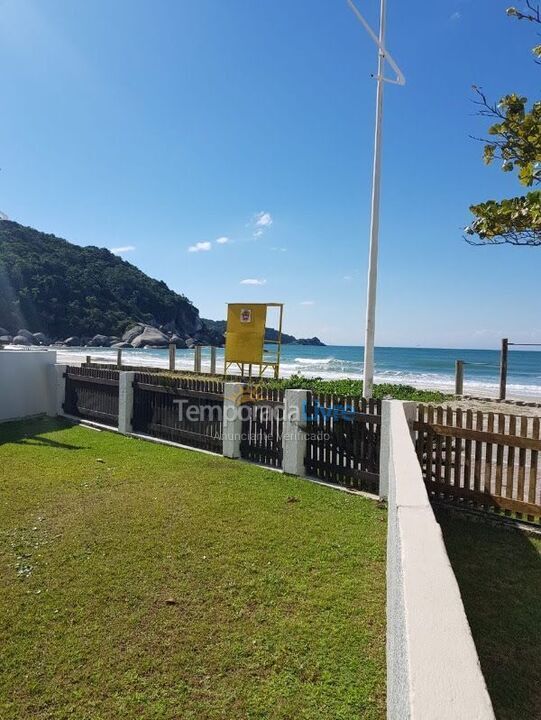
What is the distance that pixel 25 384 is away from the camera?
444 inches

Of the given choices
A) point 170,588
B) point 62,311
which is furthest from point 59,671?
point 62,311

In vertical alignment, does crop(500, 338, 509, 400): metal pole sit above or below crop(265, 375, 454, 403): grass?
above

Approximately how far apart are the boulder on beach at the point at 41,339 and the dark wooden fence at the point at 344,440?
80.7 m

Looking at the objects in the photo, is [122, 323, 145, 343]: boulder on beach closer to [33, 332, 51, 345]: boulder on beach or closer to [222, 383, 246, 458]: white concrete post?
[33, 332, 51, 345]: boulder on beach

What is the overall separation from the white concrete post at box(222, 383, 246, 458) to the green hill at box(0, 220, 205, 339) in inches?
3365

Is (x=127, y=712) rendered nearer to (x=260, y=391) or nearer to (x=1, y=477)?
(x=1, y=477)

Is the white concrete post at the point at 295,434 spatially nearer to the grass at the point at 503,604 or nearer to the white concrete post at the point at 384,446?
the white concrete post at the point at 384,446

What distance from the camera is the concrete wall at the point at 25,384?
426 inches

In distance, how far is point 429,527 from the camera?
2.35m

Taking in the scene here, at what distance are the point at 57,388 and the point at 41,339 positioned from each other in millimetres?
76434

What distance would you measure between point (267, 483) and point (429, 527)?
420cm

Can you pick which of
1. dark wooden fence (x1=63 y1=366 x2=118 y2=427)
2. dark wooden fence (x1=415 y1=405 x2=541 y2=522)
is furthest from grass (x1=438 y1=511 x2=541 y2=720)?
dark wooden fence (x1=63 y1=366 x2=118 y2=427)

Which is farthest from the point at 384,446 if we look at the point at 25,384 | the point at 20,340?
the point at 20,340

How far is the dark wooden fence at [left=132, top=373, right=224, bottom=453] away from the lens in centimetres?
812
